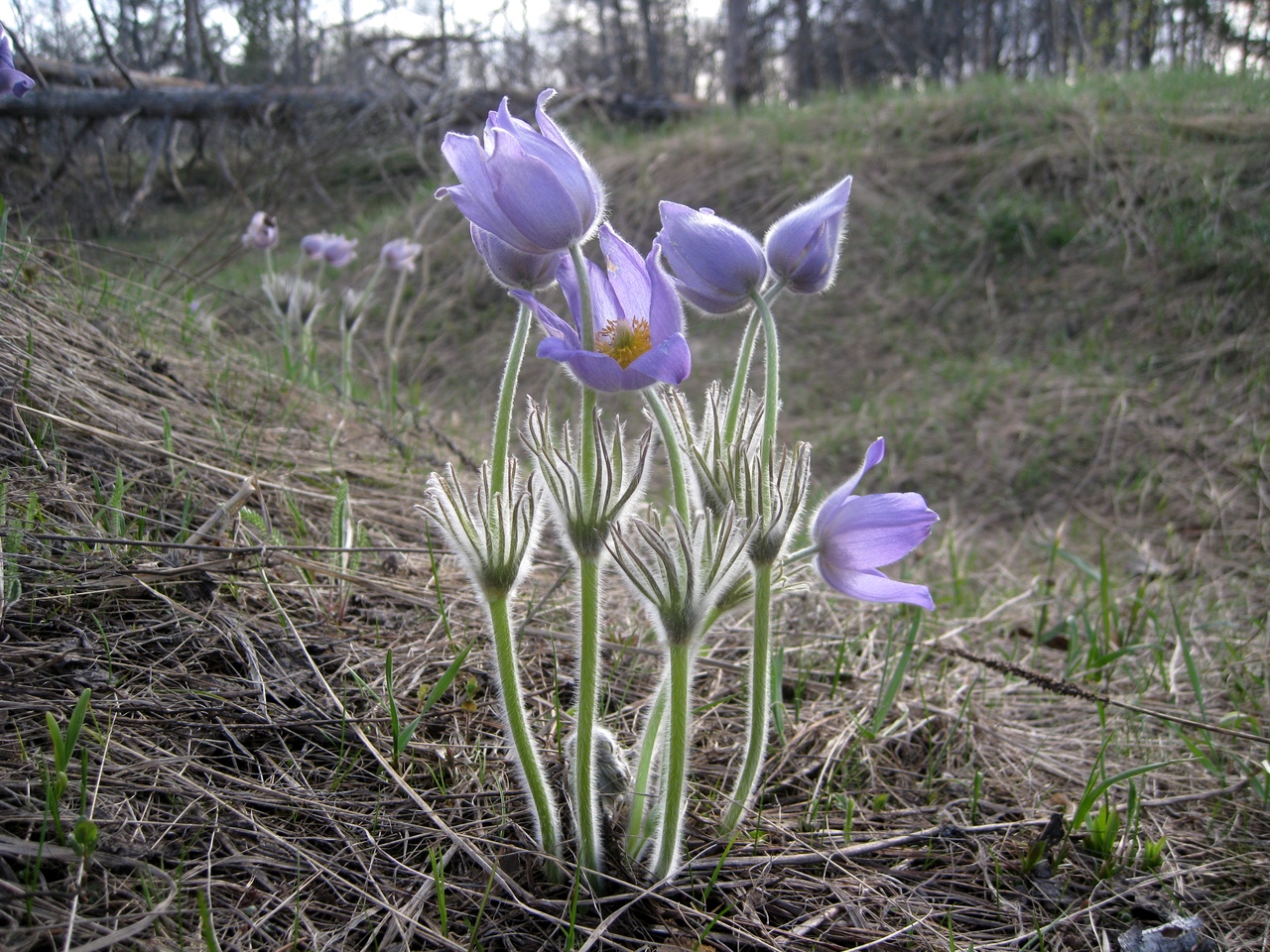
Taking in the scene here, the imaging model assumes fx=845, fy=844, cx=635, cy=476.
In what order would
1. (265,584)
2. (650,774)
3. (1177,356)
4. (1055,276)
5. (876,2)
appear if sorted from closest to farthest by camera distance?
(650,774) → (265,584) → (1177,356) → (1055,276) → (876,2)

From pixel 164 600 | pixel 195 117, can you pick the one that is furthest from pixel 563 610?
pixel 195 117

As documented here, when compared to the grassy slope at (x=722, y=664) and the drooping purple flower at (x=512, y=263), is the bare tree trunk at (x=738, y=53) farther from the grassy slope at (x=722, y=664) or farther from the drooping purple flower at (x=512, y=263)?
the drooping purple flower at (x=512, y=263)

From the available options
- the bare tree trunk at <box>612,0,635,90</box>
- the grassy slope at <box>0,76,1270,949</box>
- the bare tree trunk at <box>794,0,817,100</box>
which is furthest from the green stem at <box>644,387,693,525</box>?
the bare tree trunk at <box>612,0,635,90</box>

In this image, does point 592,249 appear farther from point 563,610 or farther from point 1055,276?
point 563,610

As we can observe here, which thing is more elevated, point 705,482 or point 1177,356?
point 705,482

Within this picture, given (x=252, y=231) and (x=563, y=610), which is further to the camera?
(x=252, y=231)

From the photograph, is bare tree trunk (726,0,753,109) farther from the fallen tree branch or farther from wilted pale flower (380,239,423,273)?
wilted pale flower (380,239,423,273)

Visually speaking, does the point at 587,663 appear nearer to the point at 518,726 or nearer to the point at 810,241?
the point at 518,726

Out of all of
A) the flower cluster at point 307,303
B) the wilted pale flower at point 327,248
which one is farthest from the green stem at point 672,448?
the wilted pale flower at point 327,248

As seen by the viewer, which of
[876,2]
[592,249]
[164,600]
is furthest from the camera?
[876,2]
